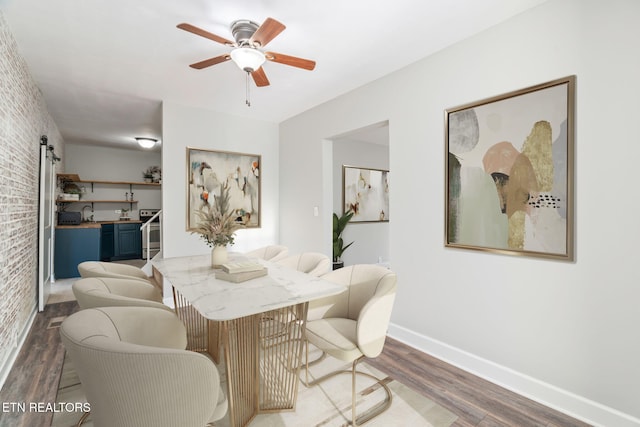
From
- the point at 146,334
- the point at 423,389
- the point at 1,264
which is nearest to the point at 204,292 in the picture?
the point at 146,334

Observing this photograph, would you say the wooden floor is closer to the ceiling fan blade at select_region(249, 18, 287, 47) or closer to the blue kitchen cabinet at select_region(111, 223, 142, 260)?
the ceiling fan blade at select_region(249, 18, 287, 47)

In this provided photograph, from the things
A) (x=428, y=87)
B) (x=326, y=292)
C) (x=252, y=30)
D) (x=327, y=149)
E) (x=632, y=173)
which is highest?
(x=252, y=30)

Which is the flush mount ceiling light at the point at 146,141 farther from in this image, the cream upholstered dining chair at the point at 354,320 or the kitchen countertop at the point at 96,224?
the cream upholstered dining chair at the point at 354,320

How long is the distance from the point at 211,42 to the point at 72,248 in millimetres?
4782

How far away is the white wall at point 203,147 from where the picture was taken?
3.75m

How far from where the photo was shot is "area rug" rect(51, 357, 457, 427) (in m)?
1.71

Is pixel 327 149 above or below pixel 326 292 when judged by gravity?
above

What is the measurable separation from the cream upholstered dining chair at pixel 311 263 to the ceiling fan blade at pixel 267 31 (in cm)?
163

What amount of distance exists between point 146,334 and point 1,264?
1.64 metres

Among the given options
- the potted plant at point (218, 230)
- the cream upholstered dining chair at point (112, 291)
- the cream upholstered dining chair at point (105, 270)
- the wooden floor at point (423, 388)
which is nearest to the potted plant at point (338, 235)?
the wooden floor at point (423, 388)

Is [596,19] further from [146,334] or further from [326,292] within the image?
[146,334]

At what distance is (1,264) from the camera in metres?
2.14

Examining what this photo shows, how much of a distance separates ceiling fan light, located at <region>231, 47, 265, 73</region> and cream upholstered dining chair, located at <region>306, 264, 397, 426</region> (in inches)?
64.1

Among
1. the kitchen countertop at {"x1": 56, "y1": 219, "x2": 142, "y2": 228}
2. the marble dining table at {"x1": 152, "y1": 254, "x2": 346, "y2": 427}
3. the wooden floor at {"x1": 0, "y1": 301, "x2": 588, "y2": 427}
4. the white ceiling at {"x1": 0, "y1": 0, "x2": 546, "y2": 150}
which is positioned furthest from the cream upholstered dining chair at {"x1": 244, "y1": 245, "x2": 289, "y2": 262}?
the kitchen countertop at {"x1": 56, "y1": 219, "x2": 142, "y2": 228}
